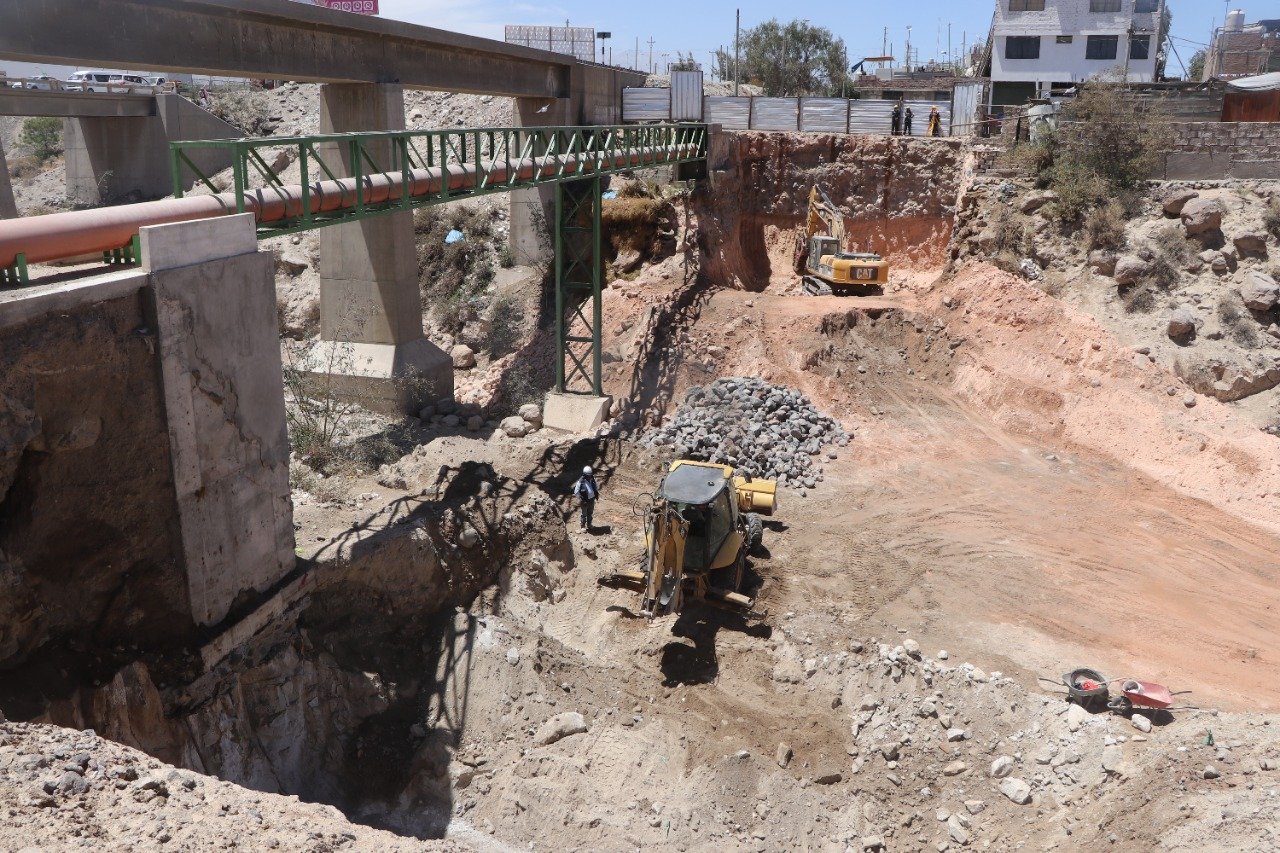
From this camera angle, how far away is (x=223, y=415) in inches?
473

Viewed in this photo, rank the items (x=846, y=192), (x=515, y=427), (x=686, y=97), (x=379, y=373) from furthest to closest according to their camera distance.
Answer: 1. (x=686, y=97)
2. (x=846, y=192)
3. (x=379, y=373)
4. (x=515, y=427)

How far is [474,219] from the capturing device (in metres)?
32.0

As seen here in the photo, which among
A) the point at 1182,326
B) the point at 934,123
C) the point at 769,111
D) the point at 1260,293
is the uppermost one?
the point at 769,111

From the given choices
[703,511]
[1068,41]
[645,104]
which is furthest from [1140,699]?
[1068,41]

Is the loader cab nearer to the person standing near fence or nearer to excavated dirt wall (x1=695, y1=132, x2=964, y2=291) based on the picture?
excavated dirt wall (x1=695, y1=132, x2=964, y2=291)

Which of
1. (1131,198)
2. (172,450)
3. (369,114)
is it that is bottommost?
(172,450)

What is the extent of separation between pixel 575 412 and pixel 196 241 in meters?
12.2

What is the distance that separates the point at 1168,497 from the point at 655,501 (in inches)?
476

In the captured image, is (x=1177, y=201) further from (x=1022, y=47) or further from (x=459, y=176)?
(x=1022, y=47)

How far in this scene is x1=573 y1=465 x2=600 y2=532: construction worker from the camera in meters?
17.7

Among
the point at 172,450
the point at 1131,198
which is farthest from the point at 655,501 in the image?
the point at 1131,198

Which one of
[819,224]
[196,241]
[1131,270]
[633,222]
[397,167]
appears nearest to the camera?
[196,241]

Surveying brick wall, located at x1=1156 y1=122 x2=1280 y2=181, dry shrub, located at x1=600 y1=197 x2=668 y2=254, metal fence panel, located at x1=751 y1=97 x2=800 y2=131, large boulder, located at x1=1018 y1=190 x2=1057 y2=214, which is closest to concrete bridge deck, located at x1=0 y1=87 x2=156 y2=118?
dry shrub, located at x1=600 y1=197 x2=668 y2=254

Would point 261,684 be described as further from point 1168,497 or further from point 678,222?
point 678,222
